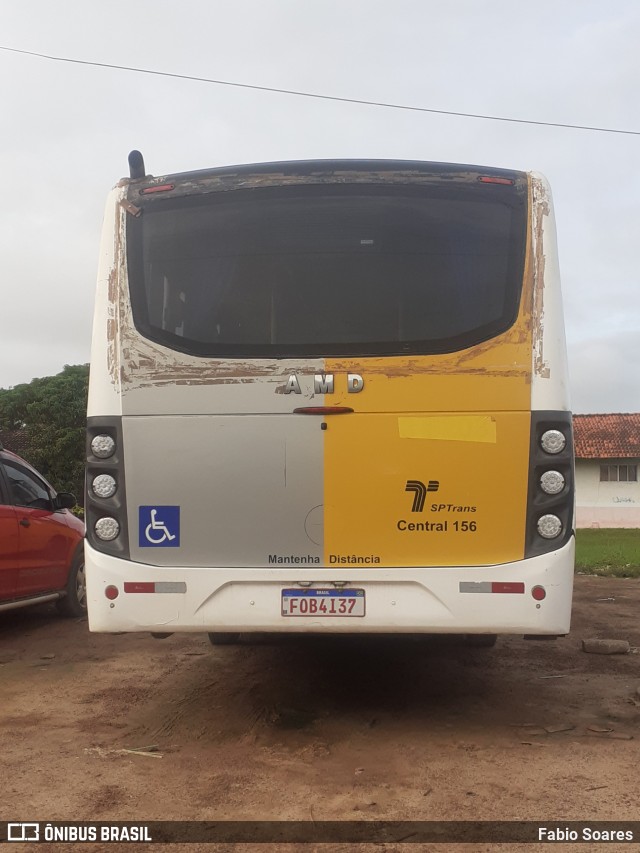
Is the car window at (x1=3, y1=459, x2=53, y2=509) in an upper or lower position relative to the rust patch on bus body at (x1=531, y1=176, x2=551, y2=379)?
lower

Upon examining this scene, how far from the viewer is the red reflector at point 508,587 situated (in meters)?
4.61

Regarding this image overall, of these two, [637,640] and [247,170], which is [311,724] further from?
[637,640]

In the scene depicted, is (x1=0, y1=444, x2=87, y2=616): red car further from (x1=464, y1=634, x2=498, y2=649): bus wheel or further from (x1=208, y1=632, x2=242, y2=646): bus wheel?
(x1=464, y1=634, x2=498, y2=649): bus wheel

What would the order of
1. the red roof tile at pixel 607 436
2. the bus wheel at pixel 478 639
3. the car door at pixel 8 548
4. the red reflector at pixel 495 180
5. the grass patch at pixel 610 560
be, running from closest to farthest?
the red reflector at pixel 495 180 < the bus wheel at pixel 478 639 < the car door at pixel 8 548 < the grass patch at pixel 610 560 < the red roof tile at pixel 607 436

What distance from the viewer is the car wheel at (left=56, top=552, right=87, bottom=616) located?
927 centimetres

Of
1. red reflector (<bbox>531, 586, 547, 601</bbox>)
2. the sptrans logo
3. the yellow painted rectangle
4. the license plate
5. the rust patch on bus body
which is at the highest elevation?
the rust patch on bus body

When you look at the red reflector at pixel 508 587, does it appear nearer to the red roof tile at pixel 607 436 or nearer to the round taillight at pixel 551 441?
the round taillight at pixel 551 441

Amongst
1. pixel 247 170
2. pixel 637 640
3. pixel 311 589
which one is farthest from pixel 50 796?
pixel 637 640

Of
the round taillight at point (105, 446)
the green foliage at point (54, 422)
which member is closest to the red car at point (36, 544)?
the round taillight at point (105, 446)

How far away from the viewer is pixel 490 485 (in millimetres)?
4656

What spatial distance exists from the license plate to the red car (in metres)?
4.23

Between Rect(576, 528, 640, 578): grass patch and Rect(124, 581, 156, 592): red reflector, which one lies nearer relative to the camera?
Rect(124, 581, 156, 592): red reflector

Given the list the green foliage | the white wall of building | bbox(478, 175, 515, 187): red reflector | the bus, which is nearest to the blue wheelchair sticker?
the bus

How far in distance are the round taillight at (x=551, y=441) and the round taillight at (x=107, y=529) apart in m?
2.35
